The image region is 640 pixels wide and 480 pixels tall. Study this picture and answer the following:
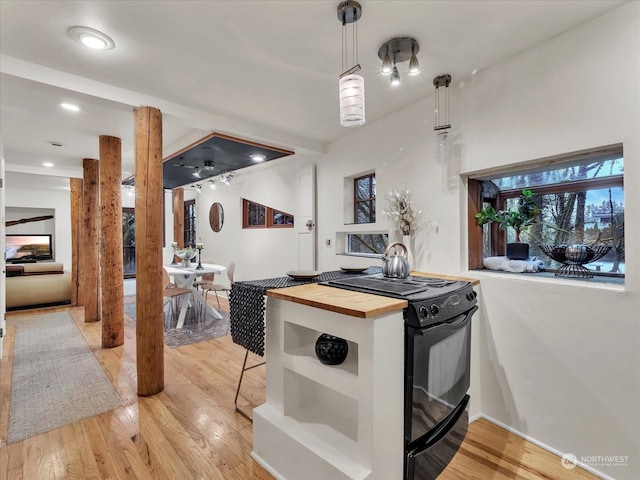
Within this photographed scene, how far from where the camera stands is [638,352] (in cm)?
159

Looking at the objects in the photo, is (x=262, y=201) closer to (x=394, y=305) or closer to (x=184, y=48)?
(x=184, y=48)

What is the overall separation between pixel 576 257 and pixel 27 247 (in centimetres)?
993

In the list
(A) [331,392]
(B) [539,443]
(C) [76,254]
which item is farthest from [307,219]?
(C) [76,254]

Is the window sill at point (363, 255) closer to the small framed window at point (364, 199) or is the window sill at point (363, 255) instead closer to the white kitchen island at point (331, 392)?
the small framed window at point (364, 199)

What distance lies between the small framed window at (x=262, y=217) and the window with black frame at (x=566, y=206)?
2.81 m

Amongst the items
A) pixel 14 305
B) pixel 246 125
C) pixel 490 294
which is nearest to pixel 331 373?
pixel 490 294

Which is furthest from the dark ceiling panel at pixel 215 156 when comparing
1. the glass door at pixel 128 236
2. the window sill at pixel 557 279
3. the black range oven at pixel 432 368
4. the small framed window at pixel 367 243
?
the glass door at pixel 128 236

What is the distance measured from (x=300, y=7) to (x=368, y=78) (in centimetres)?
84

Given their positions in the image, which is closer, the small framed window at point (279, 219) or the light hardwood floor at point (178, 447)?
the light hardwood floor at point (178, 447)

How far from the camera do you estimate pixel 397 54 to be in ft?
6.36

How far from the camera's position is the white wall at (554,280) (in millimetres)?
1617

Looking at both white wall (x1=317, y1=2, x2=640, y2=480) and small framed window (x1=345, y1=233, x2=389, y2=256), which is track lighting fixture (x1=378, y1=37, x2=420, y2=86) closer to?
white wall (x1=317, y1=2, x2=640, y2=480)

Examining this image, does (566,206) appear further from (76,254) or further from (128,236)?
(128,236)

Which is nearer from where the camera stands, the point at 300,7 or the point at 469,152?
the point at 300,7
